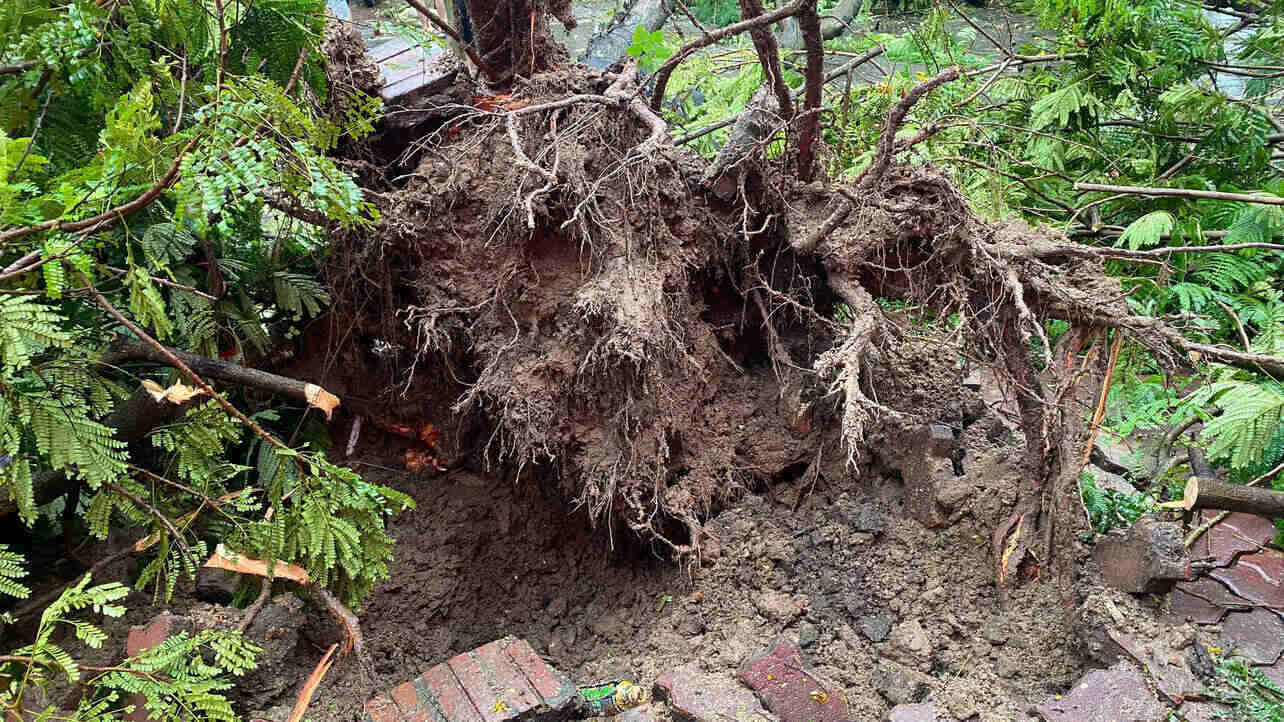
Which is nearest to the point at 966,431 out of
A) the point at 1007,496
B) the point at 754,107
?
the point at 1007,496

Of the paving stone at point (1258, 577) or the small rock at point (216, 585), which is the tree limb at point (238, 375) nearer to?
the small rock at point (216, 585)

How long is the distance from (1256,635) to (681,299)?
84.6 inches

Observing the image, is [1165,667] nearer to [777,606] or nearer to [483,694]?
[777,606]

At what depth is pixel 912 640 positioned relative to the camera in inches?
107

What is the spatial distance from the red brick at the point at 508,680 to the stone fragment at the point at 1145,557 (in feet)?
6.06

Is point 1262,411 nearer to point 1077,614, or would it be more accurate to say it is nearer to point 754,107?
point 1077,614

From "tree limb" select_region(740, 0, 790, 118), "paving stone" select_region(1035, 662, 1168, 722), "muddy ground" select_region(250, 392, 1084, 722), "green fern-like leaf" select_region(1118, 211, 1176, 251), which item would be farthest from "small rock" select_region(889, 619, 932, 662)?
"green fern-like leaf" select_region(1118, 211, 1176, 251)

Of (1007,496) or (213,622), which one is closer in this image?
(213,622)

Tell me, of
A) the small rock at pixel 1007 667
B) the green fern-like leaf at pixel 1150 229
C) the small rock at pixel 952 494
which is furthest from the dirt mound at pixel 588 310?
the green fern-like leaf at pixel 1150 229

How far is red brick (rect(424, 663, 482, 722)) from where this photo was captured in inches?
99.0

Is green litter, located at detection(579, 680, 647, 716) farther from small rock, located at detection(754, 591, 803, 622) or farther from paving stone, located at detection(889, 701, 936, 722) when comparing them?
paving stone, located at detection(889, 701, 936, 722)

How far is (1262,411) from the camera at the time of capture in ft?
9.41

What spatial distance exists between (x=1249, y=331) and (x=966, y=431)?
2138 millimetres

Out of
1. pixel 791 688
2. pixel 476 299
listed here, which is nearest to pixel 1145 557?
pixel 791 688
